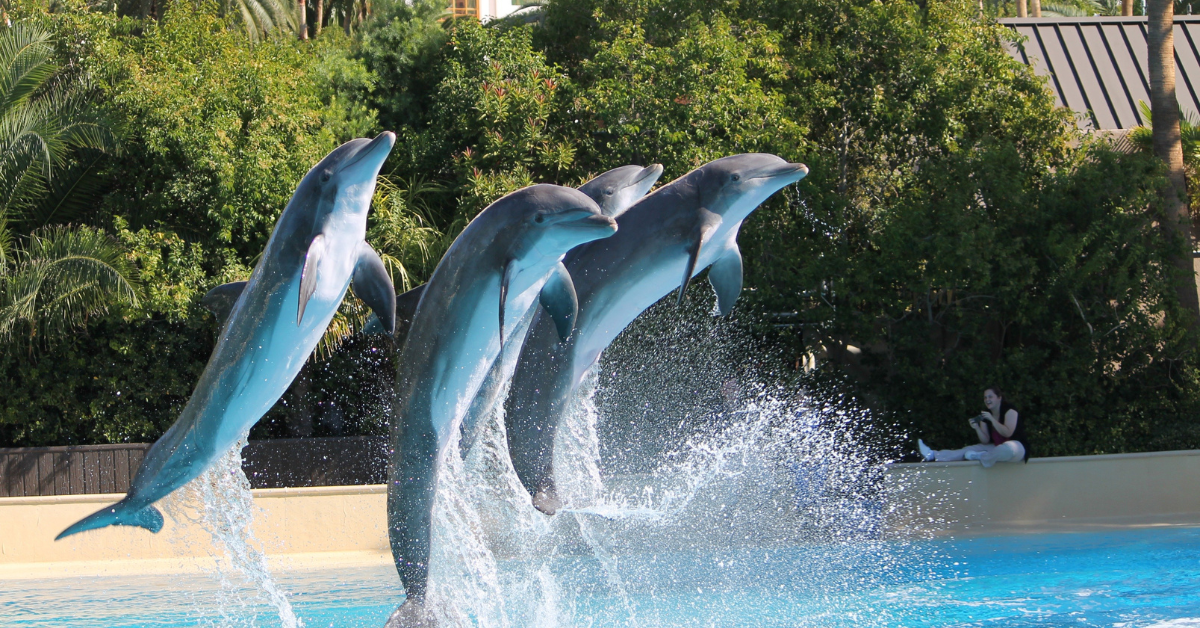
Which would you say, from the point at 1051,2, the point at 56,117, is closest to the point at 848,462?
the point at 56,117

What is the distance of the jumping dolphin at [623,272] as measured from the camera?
5.68 metres

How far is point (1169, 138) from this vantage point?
1273 cm

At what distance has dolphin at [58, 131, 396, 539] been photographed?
475 centimetres

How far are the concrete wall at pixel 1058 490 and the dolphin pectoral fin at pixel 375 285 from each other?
7021 millimetres

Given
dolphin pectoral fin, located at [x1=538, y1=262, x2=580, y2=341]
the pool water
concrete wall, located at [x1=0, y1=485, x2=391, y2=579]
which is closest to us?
dolphin pectoral fin, located at [x1=538, y1=262, x2=580, y2=341]

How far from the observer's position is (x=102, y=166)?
13.3 metres

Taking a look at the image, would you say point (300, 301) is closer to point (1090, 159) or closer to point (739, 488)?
point (739, 488)

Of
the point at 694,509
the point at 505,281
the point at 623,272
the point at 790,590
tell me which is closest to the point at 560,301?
the point at 505,281

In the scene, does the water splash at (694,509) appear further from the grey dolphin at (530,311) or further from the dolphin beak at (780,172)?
the dolphin beak at (780,172)

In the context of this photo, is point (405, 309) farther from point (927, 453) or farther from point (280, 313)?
point (927, 453)

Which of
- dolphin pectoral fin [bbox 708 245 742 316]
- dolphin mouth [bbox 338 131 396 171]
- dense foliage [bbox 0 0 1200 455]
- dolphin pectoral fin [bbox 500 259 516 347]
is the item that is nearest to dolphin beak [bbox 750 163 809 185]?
dolphin pectoral fin [bbox 708 245 742 316]

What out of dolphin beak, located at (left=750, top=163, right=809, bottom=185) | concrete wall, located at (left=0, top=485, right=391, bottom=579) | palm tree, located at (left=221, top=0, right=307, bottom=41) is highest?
palm tree, located at (left=221, top=0, right=307, bottom=41)

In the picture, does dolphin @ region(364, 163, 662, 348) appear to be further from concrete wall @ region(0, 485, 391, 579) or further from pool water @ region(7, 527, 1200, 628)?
concrete wall @ region(0, 485, 391, 579)

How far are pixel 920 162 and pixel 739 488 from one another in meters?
5.34
